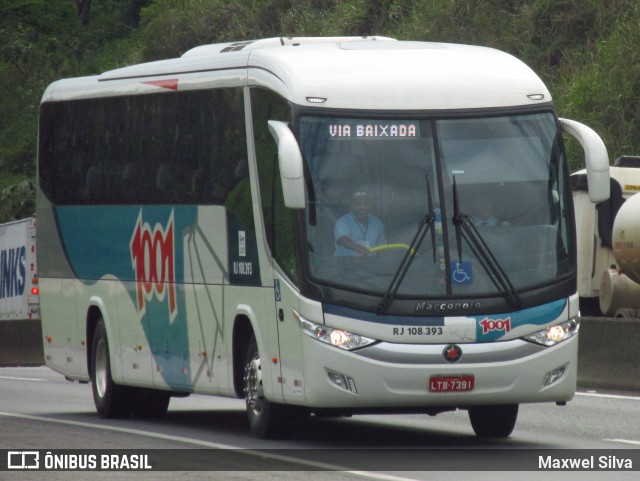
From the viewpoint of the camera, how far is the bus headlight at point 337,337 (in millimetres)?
13055

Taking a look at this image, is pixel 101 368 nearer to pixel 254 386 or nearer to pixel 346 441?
pixel 254 386

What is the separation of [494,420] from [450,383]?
1857 millimetres

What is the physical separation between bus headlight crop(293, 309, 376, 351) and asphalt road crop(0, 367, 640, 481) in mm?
842

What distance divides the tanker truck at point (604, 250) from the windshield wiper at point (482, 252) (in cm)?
1250

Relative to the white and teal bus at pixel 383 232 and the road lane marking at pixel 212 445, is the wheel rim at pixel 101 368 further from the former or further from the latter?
the white and teal bus at pixel 383 232

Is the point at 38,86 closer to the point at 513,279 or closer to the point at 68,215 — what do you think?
the point at 68,215

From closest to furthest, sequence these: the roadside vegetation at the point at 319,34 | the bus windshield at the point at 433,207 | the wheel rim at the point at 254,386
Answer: the bus windshield at the point at 433,207
the wheel rim at the point at 254,386
the roadside vegetation at the point at 319,34

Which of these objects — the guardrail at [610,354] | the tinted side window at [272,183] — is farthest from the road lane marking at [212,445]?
the guardrail at [610,354]

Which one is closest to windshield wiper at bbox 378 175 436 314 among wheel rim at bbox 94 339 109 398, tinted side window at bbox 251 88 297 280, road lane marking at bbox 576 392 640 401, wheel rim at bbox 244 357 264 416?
tinted side window at bbox 251 88 297 280

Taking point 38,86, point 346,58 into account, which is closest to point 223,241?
point 346,58

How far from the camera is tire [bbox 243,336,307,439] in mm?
14258

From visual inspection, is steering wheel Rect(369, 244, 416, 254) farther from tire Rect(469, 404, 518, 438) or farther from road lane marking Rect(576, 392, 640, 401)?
road lane marking Rect(576, 392, 640, 401)

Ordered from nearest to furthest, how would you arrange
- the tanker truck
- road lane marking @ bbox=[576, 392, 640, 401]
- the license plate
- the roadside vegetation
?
the license plate < road lane marking @ bbox=[576, 392, 640, 401] < the tanker truck < the roadside vegetation

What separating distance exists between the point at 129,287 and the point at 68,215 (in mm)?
2016
